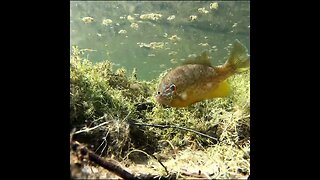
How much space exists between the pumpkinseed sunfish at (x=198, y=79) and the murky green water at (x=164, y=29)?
5.55ft

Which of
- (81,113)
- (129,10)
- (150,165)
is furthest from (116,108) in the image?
(129,10)

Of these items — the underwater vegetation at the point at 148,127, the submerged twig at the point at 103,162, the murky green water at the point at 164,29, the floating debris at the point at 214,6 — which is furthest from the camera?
the floating debris at the point at 214,6

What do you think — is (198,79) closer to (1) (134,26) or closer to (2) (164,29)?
(1) (134,26)

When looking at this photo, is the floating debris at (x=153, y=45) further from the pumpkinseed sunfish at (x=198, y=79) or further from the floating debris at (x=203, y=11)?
the pumpkinseed sunfish at (x=198, y=79)

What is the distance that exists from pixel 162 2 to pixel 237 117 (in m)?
2.11

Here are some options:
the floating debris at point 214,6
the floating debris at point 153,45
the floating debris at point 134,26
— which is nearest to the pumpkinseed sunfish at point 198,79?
the floating debris at point 214,6

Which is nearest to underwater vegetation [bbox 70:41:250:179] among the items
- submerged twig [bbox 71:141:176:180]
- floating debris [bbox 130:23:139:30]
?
submerged twig [bbox 71:141:176:180]

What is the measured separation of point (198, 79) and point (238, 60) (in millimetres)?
178

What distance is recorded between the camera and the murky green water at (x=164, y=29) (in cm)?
316

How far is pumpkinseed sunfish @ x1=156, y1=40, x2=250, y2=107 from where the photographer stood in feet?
3.95

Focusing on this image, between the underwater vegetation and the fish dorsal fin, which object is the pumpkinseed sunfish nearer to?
the fish dorsal fin
